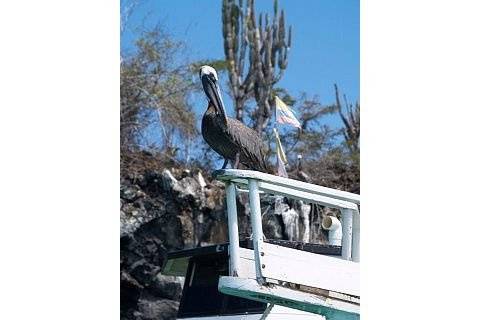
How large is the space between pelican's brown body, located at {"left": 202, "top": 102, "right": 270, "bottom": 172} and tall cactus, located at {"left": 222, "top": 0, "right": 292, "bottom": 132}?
0.70 metres

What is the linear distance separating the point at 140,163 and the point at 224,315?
1518 mm

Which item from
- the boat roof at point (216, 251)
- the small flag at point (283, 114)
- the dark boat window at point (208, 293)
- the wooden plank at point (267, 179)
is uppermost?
the small flag at point (283, 114)

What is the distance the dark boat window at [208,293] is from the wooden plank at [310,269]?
0.92ft

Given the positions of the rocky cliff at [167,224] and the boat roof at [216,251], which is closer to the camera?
the boat roof at [216,251]

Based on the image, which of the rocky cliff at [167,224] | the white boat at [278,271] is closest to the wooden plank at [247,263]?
the white boat at [278,271]

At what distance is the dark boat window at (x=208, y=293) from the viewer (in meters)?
3.24

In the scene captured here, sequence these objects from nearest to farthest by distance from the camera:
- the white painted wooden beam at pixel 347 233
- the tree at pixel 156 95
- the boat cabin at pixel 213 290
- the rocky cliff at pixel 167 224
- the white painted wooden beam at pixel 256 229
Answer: the white painted wooden beam at pixel 256 229, the white painted wooden beam at pixel 347 233, the boat cabin at pixel 213 290, the tree at pixel 156 95, the rocky cliff at pixel 167 224

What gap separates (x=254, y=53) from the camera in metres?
4.73

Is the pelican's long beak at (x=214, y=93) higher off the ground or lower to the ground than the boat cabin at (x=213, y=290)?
higher

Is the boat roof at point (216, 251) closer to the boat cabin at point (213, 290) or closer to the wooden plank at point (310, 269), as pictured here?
the boat cabin at point (213, 290)
